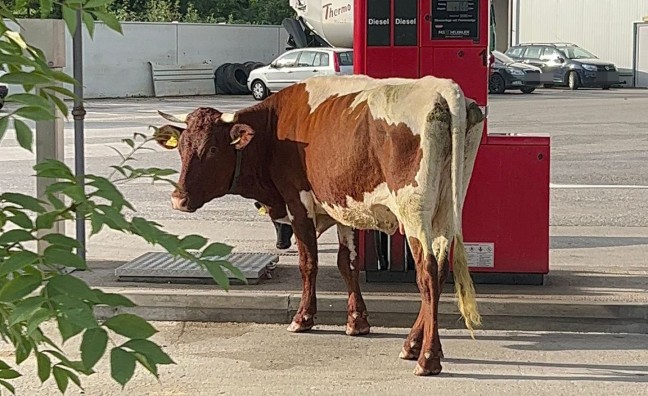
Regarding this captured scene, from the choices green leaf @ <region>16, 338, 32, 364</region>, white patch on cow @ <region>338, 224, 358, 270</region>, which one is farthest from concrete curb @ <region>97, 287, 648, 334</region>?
green leaf @ <region>16, 338, 32, 364</region>

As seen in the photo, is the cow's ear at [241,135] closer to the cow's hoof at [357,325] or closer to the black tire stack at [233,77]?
the cow's hoof at [357,325]

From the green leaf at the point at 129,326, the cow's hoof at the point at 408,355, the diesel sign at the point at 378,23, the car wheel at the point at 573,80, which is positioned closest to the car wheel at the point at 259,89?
the car wheel at the point at 573,80

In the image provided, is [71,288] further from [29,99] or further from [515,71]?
[515,71]

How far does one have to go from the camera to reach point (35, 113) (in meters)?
2.47

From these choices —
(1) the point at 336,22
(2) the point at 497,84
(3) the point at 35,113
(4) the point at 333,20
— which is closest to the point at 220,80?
(2) the point at 497,84

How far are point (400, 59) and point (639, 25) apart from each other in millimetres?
37494

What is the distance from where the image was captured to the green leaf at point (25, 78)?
246 cm

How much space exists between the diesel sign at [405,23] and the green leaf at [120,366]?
6302 millimetres

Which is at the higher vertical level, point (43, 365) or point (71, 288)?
point (71, 288)

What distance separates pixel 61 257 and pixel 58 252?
0.05 feet

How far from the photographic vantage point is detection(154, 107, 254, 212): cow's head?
24.8 ft

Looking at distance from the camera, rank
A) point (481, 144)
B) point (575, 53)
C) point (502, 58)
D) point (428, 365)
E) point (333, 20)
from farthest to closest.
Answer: point (575, 53)
point (502, 58)
point (333, 20)
point (481, 144)
point (428, 365)

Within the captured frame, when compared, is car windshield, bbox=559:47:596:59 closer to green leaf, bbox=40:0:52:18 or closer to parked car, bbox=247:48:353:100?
parked car, bbox=247:48:353:100

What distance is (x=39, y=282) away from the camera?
7.80 ft
